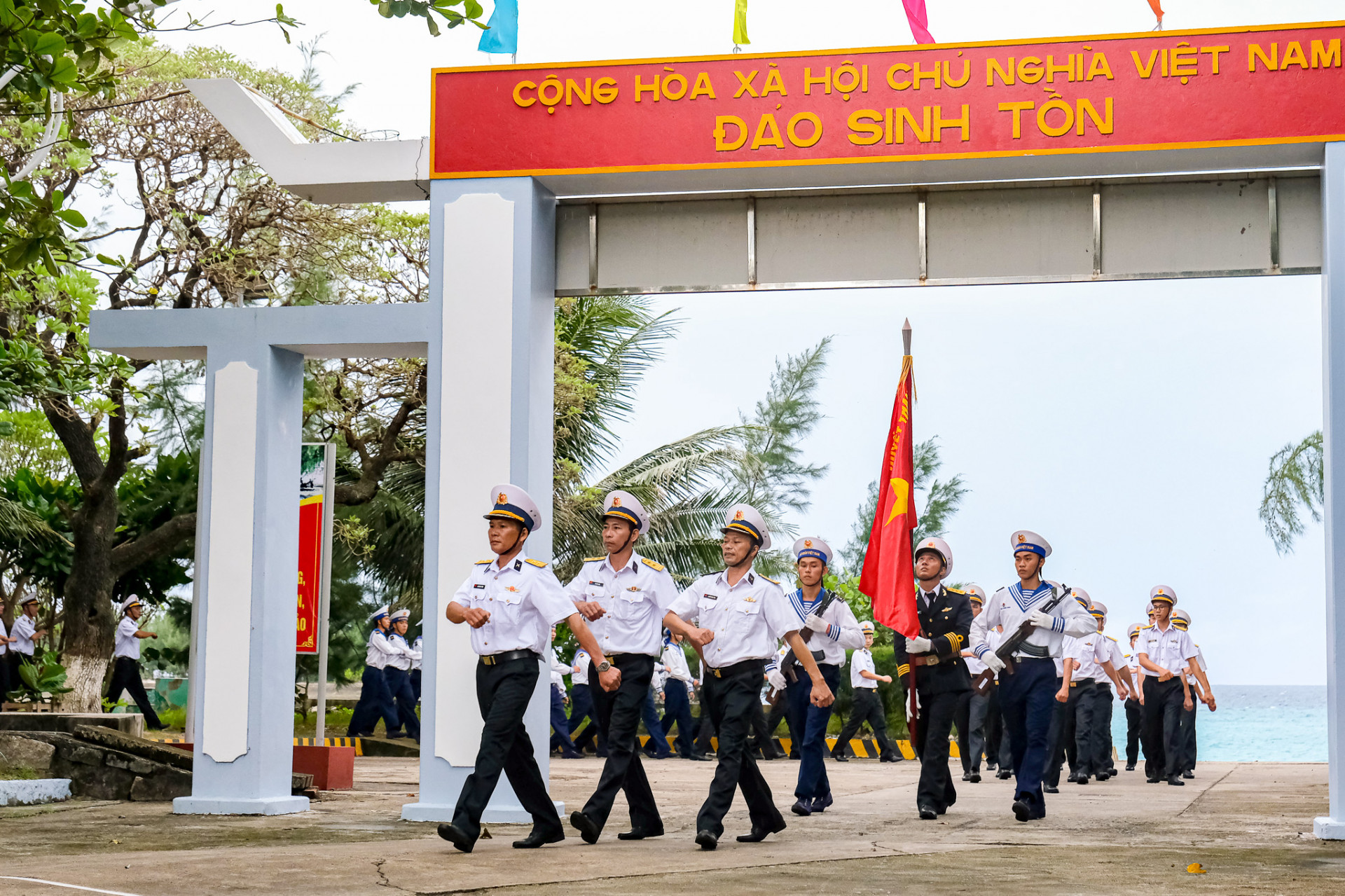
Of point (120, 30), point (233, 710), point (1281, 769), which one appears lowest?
point (1281, 769)

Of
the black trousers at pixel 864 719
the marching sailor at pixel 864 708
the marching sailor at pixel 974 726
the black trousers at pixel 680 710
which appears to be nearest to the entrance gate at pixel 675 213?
the marching sailor at pixel 974 726

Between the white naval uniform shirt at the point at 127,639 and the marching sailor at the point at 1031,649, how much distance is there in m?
12.6

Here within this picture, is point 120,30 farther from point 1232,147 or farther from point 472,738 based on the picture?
point 1232,147

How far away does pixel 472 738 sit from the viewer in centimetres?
967

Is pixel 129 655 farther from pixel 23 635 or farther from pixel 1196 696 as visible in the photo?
pixel 1196 696

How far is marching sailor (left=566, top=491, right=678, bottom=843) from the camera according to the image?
8250 mm

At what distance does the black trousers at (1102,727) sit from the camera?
15.4 meters

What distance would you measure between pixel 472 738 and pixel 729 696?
7.23 feet

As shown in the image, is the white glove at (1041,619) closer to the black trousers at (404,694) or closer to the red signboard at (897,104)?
the red signboard at (897,104)

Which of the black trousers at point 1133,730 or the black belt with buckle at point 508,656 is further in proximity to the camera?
the black trousers at point 1133,730

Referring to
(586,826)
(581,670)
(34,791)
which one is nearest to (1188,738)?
(581,670)

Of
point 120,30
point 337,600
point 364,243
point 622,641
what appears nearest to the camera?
point 120,30

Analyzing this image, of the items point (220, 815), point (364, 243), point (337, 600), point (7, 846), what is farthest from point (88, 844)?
point (337, 600)

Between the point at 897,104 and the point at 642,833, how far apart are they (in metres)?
4.87
